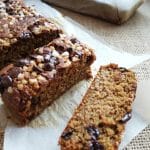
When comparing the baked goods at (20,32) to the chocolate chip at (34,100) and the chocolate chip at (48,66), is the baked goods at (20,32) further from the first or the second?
the chocolate chip at (34,100)

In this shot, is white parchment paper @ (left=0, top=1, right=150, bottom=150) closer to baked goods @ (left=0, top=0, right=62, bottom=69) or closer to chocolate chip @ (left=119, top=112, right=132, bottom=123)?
chocolate chip @ (left=119, top=112, right=132, bottom=123)

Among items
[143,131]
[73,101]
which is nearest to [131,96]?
[143,131]

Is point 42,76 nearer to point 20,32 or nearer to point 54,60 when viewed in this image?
point 54,60

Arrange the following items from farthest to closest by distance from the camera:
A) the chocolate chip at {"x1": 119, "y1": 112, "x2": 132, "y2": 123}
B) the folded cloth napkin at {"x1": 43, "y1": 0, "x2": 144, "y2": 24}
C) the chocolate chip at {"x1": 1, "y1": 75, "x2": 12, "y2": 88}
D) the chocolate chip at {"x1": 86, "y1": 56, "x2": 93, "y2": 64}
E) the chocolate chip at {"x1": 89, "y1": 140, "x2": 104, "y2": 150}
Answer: the folded cloth napkin at {"x1": 43, "y1": 0, "x2": 144, "y2": 24} → the chocolate chip at {"x1": 86, "y1": 56, "x2": 93, "y2": 64} → the chocolate chip at {"x1": 1, "y1": 75, "x2": 12, "y2": 88} → the chocolate chip at {"x1": 119, "y1": 112, "x2": 132, "y2": 123} → the chocolate chip at {"x1": 89, "y1": 140, "x2": 104, "y2": 150}

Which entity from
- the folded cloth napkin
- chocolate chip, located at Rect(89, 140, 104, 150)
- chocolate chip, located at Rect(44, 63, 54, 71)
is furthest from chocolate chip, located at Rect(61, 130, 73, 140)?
the folded cloth napkin

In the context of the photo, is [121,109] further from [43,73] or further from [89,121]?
[43,73]

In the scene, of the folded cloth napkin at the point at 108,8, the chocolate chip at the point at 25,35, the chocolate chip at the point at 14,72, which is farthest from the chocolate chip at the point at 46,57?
the folded cloth napkin at the point at 108,8
